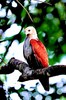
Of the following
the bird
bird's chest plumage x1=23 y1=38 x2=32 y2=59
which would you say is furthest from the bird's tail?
bird's chest plumage x1=23 y1=38 x2=32 y2=59

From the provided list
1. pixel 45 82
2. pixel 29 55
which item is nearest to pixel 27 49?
pixel 29 55

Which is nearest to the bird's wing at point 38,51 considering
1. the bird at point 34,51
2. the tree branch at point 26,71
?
the bird at point 34,51

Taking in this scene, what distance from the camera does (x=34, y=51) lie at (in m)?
1.34

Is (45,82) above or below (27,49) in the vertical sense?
below

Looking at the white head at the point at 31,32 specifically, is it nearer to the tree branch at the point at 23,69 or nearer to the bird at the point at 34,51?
the bird at the point at 34,51

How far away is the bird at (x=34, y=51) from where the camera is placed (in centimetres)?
131

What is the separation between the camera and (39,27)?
1.22 metres

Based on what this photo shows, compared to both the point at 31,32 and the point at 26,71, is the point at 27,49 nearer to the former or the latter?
the point at 31,32

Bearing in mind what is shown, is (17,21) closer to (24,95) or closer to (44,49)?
(44,49)

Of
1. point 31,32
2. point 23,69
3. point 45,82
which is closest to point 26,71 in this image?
point 23,69

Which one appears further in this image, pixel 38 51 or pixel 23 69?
pixel 38 51

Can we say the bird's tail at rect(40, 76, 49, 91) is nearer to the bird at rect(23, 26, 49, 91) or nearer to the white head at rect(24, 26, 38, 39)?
the bird at rect(23, 26, 49, 91)

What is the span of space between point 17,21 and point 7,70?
0.28 meters

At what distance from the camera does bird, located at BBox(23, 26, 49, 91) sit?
1.31 metres
